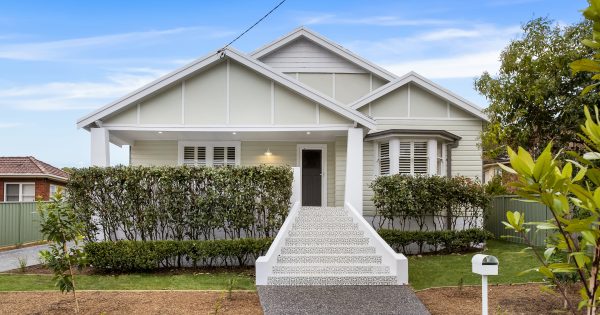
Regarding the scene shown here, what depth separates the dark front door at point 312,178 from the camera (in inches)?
780

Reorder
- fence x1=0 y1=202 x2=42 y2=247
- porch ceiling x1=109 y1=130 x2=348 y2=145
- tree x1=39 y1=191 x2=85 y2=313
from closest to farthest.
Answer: tree x1=39 y1=191 x2=85 y2=313 < porch ceiling x1=109 y1=130 x2=348 y2=145 < fence x1=0 y1=202 x2=42 y2=247

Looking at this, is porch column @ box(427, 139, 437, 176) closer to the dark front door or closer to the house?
the dark front door

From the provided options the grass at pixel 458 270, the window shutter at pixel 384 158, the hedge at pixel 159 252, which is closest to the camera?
the grass at pixel 458 270

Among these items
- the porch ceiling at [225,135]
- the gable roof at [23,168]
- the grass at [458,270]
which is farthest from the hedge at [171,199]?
the gable roof at [23,168]

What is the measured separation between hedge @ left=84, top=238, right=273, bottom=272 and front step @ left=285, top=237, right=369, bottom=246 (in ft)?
2.10

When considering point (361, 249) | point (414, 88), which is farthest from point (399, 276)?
point (414, 88)

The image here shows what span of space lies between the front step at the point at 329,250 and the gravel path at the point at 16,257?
6941 mm

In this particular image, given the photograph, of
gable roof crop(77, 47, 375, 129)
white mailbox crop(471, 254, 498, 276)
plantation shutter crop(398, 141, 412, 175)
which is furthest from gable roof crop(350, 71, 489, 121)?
white mailbox crop(471, 254, 498, 276)

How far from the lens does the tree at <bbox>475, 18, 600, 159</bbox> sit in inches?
562

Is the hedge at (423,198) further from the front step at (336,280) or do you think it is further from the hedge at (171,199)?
the front step at (336,280)

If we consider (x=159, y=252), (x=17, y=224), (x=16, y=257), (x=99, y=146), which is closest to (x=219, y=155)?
(x=99, y=146)

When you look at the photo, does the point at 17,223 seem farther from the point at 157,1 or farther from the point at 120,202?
the point at 157,1

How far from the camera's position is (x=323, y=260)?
12.5m

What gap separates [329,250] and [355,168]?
12.3 ft
